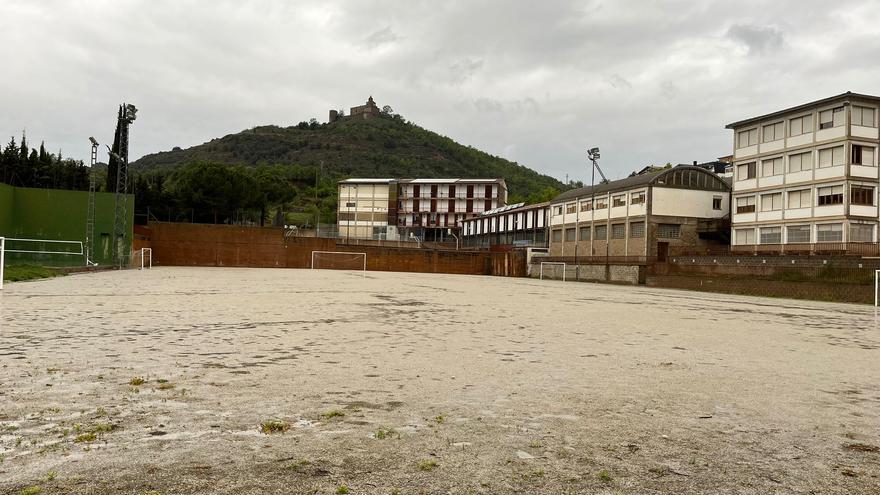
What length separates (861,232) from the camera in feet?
147

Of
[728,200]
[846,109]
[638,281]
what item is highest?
[846,109]

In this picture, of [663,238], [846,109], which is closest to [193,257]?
[663,238]

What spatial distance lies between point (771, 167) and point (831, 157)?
5651 millimetres

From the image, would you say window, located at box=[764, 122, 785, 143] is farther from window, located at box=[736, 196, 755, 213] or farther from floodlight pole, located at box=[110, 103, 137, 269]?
floodlight pole, located at box=[110, 103, 137, 269]

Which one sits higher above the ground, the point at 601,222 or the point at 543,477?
the point at 601,222

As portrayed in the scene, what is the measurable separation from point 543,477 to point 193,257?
6321 centimetres

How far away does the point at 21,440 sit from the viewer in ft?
12.3

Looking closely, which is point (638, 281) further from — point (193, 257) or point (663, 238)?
point (193, 257)

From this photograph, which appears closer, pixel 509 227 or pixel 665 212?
pixel 665 212

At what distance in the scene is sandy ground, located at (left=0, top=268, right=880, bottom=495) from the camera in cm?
338

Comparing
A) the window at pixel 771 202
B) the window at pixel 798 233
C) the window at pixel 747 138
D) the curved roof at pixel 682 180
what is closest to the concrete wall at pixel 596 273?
the curved roof at pixel 682 180

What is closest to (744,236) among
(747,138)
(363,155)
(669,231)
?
(669,231)

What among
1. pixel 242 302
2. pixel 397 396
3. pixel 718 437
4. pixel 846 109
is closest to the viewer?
pixel 718 437

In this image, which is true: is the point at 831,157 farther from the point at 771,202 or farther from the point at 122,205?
the point at 122,205
